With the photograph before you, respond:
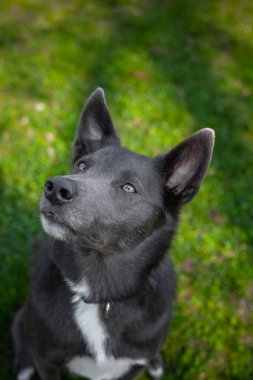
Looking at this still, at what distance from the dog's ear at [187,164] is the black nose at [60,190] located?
2.49ft

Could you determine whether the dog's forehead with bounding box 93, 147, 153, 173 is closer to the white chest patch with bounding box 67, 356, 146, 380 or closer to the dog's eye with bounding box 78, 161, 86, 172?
the dog's eye with bounding box 78, 161, 86, 172

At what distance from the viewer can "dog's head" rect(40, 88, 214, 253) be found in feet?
8.07

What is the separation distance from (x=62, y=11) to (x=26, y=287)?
597 cm

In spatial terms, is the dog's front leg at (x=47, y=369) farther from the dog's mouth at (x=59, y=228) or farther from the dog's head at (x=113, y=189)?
the dog's mouth at (x=59, y=228)

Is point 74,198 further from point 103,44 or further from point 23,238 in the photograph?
point 103,44

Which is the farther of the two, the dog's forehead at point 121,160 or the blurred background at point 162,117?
the blurred background at point 162,117

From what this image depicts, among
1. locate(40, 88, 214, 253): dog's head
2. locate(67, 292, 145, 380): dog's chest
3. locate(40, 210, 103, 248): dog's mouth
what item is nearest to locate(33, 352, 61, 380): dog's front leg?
locate(67, 292, 145, 380): dog's chest

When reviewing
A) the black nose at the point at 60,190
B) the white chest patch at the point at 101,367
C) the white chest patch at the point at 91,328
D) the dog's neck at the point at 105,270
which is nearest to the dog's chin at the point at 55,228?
the black nose at the point at 60,190

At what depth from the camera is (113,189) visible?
2668 mm

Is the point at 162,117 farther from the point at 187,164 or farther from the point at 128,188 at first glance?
the point at 128,188

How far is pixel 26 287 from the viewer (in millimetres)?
4262

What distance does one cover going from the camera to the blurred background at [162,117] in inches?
171

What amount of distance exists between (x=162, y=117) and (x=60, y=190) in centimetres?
444

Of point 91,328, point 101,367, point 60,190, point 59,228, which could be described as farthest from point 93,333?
point 60,190
